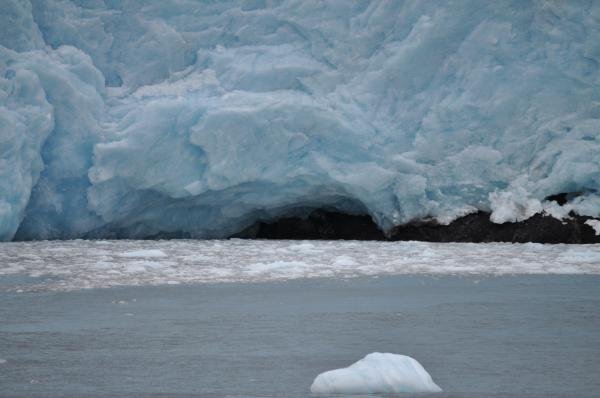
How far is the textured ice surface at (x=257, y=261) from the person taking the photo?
16.4 feet

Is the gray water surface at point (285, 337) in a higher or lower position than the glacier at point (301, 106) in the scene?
lower

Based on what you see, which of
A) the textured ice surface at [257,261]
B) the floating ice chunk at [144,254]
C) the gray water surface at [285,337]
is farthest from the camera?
the floating ice chunk at [144,254]

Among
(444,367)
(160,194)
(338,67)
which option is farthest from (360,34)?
(444,367)

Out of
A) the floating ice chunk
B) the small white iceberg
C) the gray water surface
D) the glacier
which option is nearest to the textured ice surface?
the floating ice chunk

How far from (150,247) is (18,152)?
4.42ft

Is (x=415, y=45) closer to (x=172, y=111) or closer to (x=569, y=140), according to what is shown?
(x=569, y=140)

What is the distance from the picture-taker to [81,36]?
788 centimetres

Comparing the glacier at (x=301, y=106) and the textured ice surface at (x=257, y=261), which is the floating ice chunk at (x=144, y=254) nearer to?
the textured ice surface at (x=257, y=261)

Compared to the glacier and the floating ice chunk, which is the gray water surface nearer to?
the floating ice chunk

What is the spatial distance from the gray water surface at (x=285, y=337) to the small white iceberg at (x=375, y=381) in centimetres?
6

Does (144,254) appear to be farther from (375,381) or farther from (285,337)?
(375,381)

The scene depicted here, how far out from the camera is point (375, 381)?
2.21 meters

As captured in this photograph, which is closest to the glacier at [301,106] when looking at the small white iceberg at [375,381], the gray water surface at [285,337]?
the gray water surface at [285,337]

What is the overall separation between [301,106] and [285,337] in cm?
485
